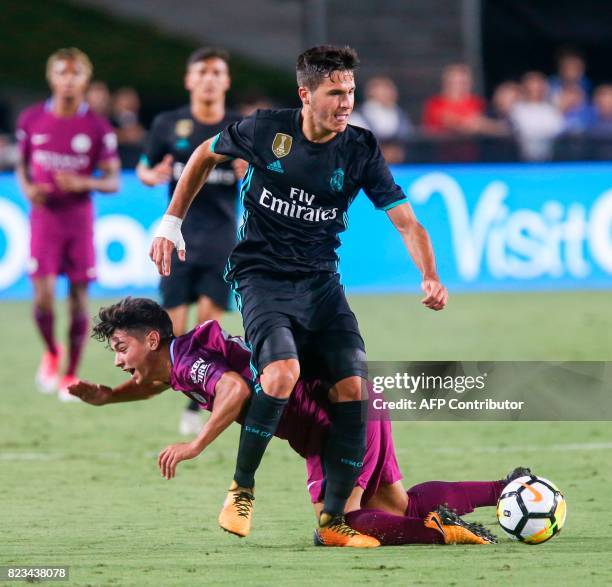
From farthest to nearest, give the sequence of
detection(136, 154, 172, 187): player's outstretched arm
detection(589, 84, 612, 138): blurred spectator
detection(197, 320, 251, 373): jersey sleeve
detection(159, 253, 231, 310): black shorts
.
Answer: detection(589, 84, 612, 138): blurred spectator
detection(159, 253, 231, 310): black shorts
detection(136, 154, 172, 187): player's outstretched arm
detection(197, 320, 251, 373): jersey sleeve

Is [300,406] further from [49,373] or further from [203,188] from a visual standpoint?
[49,373]

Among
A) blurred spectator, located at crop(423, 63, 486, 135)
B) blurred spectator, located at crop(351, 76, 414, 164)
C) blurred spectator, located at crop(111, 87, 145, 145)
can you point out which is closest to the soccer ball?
blurred spectator, located at crop(351, 76, 414, 164)

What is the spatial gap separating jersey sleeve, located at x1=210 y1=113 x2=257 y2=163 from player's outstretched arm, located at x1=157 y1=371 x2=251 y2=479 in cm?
99

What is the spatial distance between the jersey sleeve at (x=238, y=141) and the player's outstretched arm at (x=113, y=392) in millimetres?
1061

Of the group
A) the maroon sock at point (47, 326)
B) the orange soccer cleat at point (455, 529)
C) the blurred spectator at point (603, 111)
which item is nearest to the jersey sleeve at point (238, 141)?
the orange soccer cleat at point (455, 529)

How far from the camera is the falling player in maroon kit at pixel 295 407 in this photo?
5.78 m

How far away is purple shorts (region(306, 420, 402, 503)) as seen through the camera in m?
6.09

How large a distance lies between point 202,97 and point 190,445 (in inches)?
155

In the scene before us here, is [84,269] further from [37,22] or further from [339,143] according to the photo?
[37,22]

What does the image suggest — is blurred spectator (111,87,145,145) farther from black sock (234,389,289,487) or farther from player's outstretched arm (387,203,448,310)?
black sock (234,389,289,487)

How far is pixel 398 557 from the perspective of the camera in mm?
5492

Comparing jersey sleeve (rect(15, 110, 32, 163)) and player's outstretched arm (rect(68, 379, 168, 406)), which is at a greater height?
jersey sleeve (rect(15, 110, 32, 163))

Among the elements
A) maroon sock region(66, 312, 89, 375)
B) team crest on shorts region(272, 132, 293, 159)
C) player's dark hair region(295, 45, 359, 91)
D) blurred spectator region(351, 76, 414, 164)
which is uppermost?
blurred spectator region(351, 76, 414, 164)

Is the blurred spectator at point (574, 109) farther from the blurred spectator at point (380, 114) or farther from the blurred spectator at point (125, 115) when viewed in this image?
the blurred spectator at point (125, 115)
